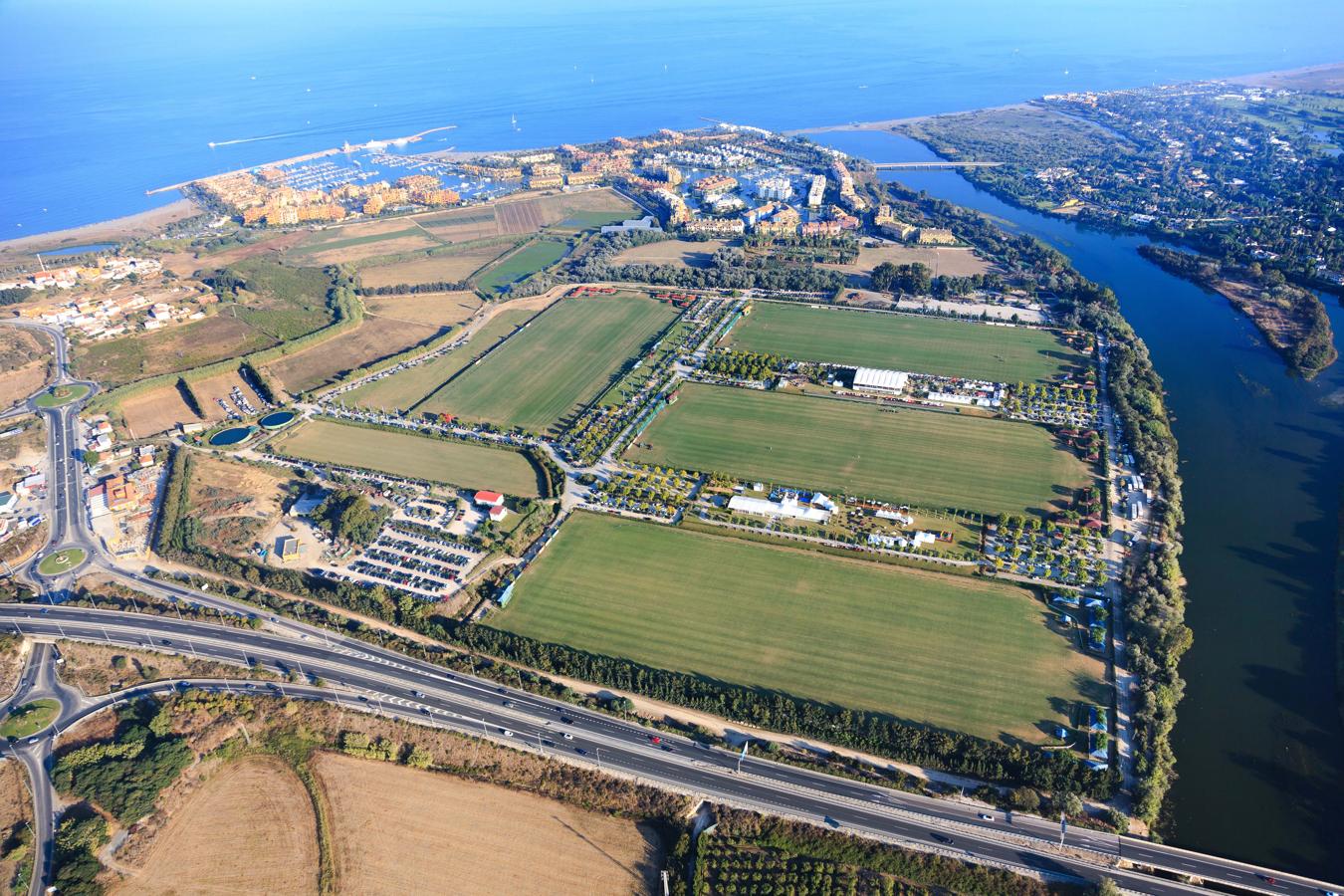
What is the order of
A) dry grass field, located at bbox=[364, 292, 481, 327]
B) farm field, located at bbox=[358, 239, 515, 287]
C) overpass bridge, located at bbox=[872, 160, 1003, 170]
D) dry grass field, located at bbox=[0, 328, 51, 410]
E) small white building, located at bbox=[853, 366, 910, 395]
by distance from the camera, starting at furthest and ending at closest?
overpass bridge, located at bbox=[872, 160, 1003, 170], farm field, located at bbox=[358, 239, 515, 287], dry grass field, located at bbox=[364, 292, 481, 327], dry grass field, located at bbox=[0, 328, 51, 410], small white building, located at bbox=[853, 366, 910, 395]

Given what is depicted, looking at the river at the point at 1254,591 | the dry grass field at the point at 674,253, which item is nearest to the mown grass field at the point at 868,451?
the river at the point at 1254,591

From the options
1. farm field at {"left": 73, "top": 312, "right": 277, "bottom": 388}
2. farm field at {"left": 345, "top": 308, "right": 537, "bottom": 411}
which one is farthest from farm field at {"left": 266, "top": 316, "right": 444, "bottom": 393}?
farm field at {"left": 73, "top": 312, "right": 277, "bottom": 388}

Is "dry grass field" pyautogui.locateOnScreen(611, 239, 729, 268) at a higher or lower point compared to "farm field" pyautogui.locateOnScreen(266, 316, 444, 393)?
higher

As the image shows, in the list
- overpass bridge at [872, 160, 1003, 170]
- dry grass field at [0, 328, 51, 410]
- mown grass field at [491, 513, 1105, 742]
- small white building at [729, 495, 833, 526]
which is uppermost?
overpass bridge at [872, 160, 1003, 170]

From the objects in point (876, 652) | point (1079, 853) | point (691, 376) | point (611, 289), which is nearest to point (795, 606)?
point (876, 652)

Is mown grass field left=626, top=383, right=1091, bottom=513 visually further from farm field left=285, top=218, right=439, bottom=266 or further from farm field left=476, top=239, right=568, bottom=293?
farm field left=285, top=218, right=439, bottom=266

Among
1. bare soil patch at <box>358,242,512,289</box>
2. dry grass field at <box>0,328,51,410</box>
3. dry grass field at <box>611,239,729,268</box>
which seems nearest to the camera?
dry grass field at <box>0,328,51,410</box>

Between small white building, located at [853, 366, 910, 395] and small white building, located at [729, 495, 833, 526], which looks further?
small white building, located at [853, 366, 910, 395]

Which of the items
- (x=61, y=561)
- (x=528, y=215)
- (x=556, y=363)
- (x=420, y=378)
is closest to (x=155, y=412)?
(x=61, y=561)
